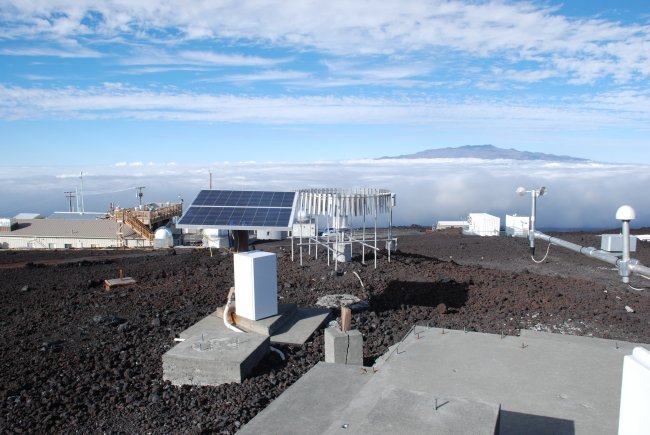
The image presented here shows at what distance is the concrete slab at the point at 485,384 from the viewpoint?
19.3 ft

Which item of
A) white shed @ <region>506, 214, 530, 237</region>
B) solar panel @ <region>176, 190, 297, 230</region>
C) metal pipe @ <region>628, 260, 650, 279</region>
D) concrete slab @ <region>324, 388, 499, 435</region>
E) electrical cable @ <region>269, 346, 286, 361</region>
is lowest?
white shed @ <region>506, 214, 530, 237</region>

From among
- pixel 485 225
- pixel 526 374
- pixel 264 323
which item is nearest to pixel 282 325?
pixel 264 323

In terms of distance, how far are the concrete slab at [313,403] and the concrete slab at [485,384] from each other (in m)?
0.01

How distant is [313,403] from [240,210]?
6.19 m

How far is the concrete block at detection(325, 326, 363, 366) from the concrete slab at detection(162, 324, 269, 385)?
133cm

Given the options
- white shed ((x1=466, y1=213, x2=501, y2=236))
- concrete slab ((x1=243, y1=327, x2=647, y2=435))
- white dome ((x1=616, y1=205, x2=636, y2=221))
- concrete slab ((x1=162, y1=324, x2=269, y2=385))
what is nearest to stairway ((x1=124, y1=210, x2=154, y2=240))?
white shed ((x1=466, y1=213, x2=501, y2=236))

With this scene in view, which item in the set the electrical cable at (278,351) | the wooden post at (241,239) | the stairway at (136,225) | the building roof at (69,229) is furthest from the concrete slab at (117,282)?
the building roof at (69,229)

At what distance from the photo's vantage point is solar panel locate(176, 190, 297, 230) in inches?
440

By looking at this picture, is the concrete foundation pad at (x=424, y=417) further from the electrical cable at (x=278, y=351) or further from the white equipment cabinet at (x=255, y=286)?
the white equipment cabinet at (x=255, y=286)

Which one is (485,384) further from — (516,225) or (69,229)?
(69,229)

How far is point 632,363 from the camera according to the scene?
3.69 meters

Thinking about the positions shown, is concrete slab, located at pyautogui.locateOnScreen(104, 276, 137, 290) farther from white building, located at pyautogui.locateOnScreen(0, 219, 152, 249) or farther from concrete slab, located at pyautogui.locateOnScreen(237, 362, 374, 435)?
white building, located at pyautogui.locateOnScreen(0, 219, 152, 249)

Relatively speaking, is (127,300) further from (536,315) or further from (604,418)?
(604,418)

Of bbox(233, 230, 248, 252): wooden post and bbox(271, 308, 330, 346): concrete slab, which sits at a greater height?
bbox(233, 230, 248, 252): wooden post
